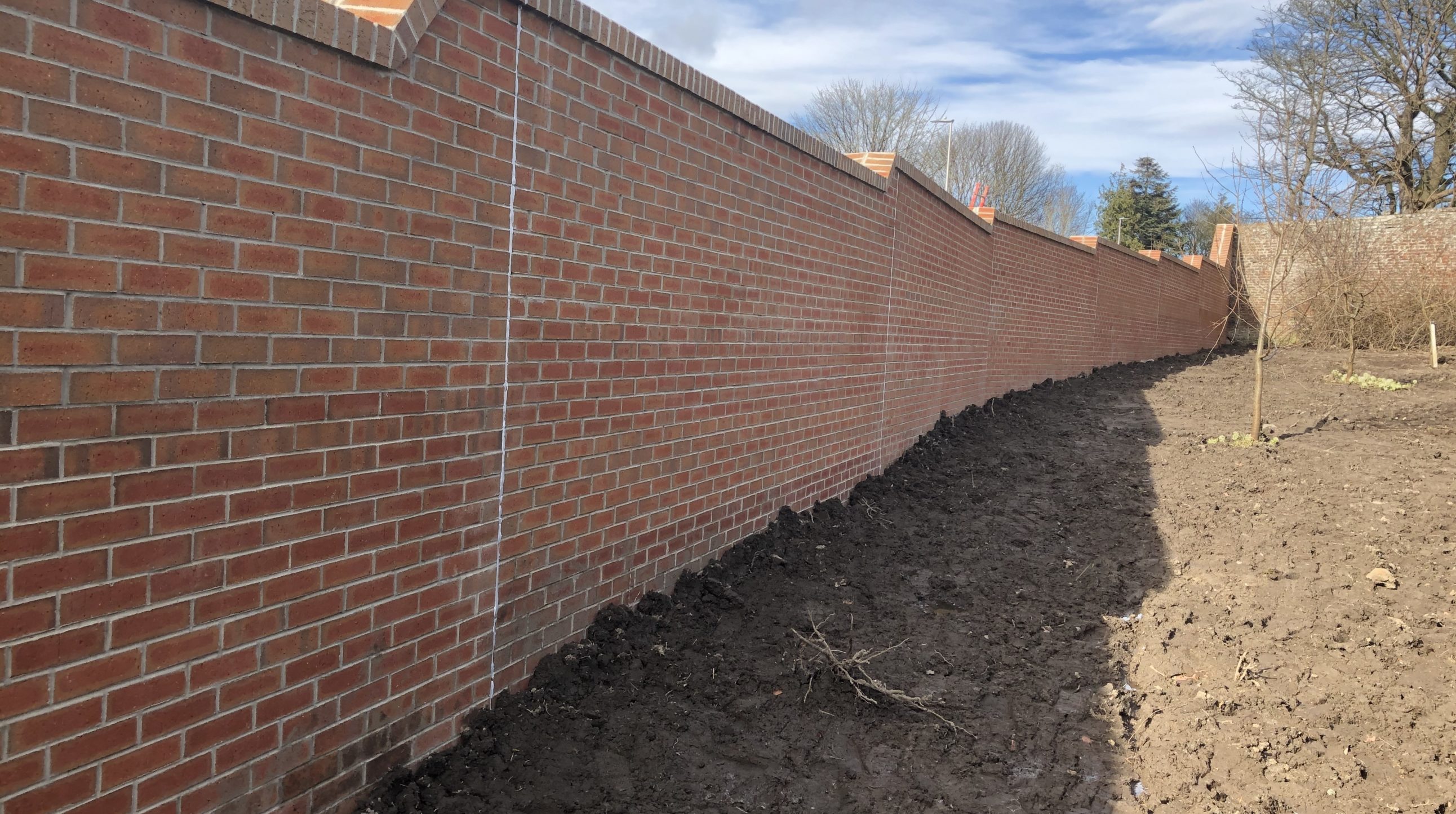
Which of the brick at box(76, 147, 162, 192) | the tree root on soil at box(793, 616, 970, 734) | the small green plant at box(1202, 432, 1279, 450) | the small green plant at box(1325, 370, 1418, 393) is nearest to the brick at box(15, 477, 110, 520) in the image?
the brick at box(76, 147, 162, 192)

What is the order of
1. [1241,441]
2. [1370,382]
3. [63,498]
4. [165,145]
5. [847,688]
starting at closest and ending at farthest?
[63,498]
[165,145]
[847,688]
[1241,441]
[1370,382]

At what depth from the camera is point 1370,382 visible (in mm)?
12797

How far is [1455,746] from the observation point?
11.0ft

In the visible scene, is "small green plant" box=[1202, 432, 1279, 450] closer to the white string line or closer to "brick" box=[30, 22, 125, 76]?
the white string line

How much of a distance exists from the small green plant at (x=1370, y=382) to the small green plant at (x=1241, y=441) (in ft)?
16.8

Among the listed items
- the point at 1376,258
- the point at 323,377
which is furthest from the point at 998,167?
the point at 323,377

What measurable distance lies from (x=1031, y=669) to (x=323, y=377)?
3489mm

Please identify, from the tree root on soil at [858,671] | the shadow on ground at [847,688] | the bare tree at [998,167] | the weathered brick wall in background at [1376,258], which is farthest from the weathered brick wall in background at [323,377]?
the bare tree at [998,167]

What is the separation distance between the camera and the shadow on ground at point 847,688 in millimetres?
3037

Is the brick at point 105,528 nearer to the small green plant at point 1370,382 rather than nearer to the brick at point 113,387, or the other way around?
the brick at point 113,387

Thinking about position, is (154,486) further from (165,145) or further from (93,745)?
(165,145)

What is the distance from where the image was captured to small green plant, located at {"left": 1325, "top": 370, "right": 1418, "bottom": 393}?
12.4m

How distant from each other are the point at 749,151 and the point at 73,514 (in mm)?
3653

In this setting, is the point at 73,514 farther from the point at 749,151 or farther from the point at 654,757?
the point at 749,151
